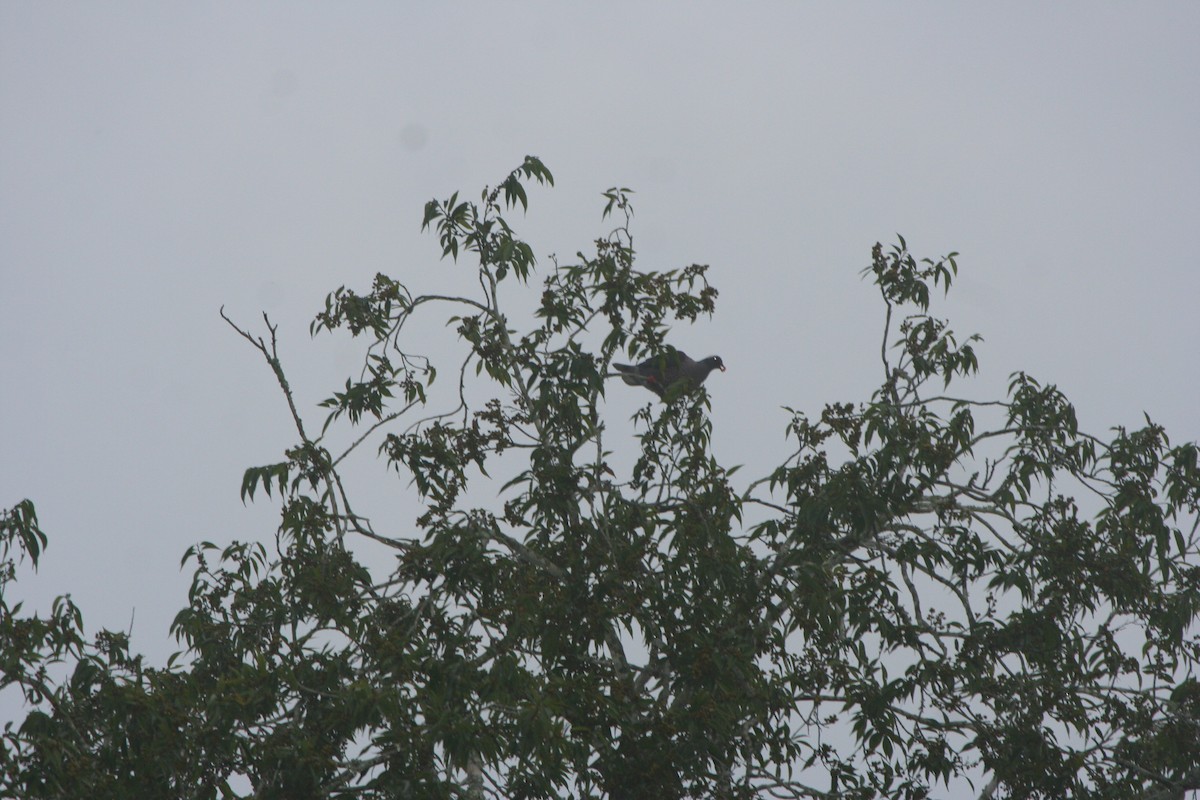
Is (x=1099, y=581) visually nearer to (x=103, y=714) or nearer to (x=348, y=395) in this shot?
(x=348, y=395)

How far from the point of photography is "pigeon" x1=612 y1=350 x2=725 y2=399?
6.55m

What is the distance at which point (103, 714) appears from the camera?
208 inches

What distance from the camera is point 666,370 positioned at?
28.5ft

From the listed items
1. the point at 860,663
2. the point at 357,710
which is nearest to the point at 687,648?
the point at 860,663

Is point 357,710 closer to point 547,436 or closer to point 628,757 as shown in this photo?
point 628,757

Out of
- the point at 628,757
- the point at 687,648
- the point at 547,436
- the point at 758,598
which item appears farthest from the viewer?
the point at 547,436

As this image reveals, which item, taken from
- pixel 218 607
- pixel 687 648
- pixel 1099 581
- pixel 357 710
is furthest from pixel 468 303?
pixel 1099 581

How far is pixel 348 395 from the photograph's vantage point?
6.68 metres

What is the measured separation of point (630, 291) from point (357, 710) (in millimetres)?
3148

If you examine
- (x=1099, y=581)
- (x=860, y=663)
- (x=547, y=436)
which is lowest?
(x=860, y=663)

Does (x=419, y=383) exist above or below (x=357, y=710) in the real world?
above

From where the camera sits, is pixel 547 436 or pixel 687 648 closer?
pixel 687 648

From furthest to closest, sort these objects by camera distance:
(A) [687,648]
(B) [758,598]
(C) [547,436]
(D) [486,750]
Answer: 1. (C) [547,436]
2. (B) [758,598]
3. (A) [687,648]
4. (D) [486,750]

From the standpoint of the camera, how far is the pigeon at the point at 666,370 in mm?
6551
